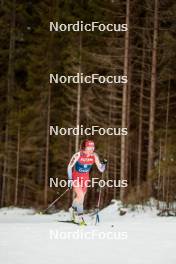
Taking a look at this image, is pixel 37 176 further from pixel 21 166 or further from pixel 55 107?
pixel 55 107

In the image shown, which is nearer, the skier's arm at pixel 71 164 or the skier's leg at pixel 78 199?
the skier's arm at pixel 71 164

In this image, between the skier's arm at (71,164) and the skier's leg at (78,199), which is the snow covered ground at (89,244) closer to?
the skier's leg at (78,199)

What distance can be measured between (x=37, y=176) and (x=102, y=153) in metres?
12.2

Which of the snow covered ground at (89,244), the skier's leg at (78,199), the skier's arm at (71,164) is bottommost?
the snow covered ground at (89,244)

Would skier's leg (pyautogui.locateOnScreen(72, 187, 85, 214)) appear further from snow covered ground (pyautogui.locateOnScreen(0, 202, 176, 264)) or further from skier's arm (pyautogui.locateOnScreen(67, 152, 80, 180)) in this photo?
snow covered ground (pyautogui.locateOnScreen(0, 202, 176, 264))

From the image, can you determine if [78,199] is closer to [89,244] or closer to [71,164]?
[71,164]

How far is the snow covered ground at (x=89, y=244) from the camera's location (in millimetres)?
6098

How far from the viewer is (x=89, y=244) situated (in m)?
7.08

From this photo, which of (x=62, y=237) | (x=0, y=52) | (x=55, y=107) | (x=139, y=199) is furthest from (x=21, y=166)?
(x=62, y=237)

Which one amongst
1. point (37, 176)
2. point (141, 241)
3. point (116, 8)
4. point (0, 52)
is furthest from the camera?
point (37, 176)

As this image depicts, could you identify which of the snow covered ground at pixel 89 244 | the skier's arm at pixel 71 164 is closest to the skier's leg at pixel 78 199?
the skier's arm at pixel 71 164

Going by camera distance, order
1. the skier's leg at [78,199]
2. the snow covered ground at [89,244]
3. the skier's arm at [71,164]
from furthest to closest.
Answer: the skier's leg at [78,199]
the skier's arm at [71,164]
the snow covered ground at [89,244]

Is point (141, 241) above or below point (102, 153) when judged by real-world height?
below

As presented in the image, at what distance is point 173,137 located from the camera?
2183 centimetres
